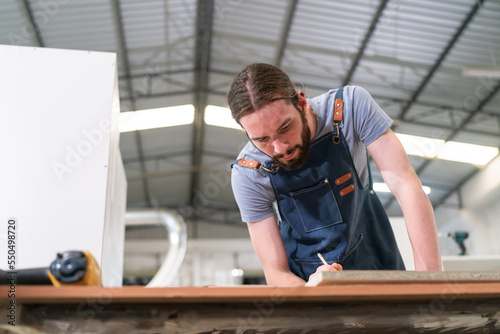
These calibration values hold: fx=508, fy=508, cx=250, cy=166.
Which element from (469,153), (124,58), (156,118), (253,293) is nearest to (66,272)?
(253,293)

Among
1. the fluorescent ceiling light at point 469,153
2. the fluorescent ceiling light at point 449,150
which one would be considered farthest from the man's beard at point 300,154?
the fluorescent ceiling light at point 469,153

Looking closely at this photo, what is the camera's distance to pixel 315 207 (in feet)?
5.29

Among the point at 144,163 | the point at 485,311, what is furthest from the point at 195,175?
the point at 485,311

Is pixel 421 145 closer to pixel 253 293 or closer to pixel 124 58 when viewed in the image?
pixel 124 58

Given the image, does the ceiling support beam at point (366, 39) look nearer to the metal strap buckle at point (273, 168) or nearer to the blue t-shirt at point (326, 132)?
the blue t-shirt at point (326, 132)

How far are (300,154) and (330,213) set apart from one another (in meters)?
0.23

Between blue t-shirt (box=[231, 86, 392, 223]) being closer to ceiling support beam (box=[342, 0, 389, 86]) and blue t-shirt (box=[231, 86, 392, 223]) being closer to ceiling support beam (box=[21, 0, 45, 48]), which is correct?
ceiling support beam (box=[342, 0, 389, 86])

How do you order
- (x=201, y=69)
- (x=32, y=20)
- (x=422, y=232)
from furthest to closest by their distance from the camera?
(x=201, y=69)
(x=32, y=20)
(x=422, y=232)

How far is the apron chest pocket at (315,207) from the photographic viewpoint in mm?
1592

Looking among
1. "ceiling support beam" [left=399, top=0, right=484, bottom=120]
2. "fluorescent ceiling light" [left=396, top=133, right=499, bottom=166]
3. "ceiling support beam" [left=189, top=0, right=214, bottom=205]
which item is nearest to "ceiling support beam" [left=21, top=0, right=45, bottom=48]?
"ceiling support beam" [left=189, top=0, right=214, bottom=205]

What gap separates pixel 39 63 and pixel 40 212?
0.55m

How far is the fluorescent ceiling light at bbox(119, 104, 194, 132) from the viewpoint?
881cm

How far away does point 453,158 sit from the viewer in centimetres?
894

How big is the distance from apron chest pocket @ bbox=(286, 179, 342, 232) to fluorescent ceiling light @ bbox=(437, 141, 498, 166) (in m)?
7.78
